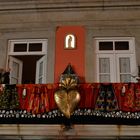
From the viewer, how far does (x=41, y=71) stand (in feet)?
40.1

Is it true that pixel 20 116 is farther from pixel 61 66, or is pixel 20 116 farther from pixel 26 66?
pixel 26 66

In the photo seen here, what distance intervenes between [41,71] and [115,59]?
230cm

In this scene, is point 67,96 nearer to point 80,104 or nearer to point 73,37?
point 80,104

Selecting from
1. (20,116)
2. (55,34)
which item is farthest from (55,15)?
(20,116)

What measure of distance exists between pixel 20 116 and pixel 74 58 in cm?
257

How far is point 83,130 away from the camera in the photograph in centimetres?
1033

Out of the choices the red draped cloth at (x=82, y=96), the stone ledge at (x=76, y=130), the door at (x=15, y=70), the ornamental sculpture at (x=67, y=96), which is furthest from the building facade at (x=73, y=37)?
the stone ledge at (x=76, y=130)

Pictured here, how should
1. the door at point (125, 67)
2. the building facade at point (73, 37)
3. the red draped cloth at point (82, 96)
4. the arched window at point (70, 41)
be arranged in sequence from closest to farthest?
the red draped cloth at point (82, 96)
the door at point (125, 67)
the building facade at point (73, 37)
the arched window at point (70, 41)

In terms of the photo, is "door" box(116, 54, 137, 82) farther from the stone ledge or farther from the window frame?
the window frame

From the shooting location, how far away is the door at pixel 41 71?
39.3ft

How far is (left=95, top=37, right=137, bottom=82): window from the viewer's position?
11.9 meters

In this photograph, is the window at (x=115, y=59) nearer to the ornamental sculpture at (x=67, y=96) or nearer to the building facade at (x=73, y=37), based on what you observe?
the building facade at (x=73, y=37)

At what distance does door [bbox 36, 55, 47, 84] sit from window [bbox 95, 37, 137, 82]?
161 centimetres

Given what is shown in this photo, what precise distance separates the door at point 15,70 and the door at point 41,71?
26.2 inches
